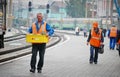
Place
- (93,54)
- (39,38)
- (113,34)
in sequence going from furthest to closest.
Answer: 1. (113,34)
2. (93,54)
3. (39,38)

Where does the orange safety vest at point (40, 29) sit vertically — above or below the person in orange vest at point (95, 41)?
above

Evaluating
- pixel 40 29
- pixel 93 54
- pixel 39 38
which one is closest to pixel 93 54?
pixel 93 54

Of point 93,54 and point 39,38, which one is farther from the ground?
point 39,38

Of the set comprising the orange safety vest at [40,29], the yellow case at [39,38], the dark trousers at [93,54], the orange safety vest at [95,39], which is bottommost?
the dark trousers at [93,54]

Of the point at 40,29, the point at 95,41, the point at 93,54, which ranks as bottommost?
the point at 93,54

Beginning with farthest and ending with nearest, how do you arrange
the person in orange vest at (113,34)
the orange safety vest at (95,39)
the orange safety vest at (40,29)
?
the person in orange vest at (113,34), the orange safety vest at (95,39), the orange safety vest at (40,29)

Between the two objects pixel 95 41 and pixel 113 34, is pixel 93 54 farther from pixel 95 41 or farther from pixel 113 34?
pixel 113 34

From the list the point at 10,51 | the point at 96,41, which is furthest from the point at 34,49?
the point at 10,51

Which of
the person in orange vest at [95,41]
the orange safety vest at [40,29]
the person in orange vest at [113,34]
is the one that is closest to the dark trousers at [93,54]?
the person in orange vest at [95,41]

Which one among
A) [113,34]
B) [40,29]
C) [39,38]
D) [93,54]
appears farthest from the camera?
[113,34]

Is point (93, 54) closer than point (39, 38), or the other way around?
point (39, 38)

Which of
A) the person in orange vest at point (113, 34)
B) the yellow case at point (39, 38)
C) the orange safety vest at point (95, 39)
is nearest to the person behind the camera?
the yellow case at point (39, 38)

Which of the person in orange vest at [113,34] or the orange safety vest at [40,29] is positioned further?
the person in orange vest at [113,34]

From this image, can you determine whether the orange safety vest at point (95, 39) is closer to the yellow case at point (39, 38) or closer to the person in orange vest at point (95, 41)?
the person in orange vest at point (95, 41)
